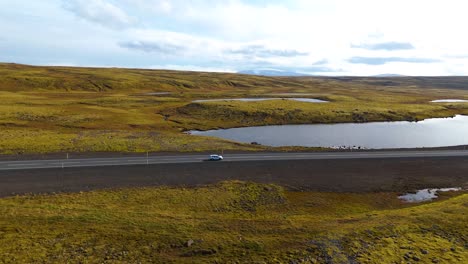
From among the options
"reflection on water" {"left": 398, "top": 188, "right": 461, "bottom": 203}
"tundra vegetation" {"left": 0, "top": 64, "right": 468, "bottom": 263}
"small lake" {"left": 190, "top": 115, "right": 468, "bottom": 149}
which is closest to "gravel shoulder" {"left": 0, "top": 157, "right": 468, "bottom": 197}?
"reflection on water" {"left": 398, "top": 188, "right": 461, "bottom": 203}

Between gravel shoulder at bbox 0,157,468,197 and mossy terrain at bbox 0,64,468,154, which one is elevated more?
mossy terrain at bbox 0,64,468,154

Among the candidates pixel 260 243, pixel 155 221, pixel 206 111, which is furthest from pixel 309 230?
pixel 206 111

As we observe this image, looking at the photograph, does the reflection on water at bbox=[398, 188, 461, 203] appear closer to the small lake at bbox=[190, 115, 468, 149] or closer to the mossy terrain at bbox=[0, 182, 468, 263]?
the mossy terrain at bbox=[0, 182, 468, 263]

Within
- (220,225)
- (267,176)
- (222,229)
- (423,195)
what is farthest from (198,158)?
(423,195)

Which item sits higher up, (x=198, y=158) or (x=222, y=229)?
(x=198, y=158)

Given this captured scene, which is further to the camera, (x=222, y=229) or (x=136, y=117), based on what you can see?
(x=136, y=117)

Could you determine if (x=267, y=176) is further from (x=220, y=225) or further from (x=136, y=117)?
(x=136, y=117)

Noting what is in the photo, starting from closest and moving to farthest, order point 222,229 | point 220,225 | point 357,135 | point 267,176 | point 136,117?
point 222,229 → point 220,225 → point 267,176 → point 357,135 → point 136,117
